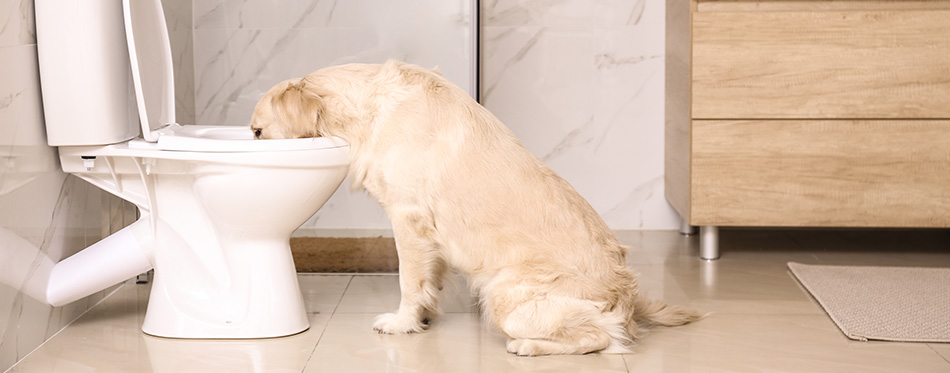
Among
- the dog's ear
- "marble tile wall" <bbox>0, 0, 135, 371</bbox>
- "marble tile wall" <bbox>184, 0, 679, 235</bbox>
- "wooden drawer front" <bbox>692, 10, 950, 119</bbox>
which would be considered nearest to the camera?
"marble tile wall" <bbox>0, 0, 135, 371</bbox>

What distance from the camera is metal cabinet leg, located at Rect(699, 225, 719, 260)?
10.2 ft

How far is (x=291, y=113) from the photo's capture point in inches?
83.1

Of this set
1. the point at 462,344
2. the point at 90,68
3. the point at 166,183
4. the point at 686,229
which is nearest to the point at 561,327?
the point at 462,344

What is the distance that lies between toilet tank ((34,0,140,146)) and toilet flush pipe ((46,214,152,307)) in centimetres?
26

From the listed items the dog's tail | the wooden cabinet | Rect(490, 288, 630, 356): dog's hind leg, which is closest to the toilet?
Rect(490, 288, 630, 356): dog's hind leg

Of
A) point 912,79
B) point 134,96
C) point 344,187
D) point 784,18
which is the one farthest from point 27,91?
point 912,79

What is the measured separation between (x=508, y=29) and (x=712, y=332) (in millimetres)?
1637

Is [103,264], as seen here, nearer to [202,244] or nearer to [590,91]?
[202,244]

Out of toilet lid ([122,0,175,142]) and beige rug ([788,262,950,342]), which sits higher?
toilet lid ([122,0,175,142])

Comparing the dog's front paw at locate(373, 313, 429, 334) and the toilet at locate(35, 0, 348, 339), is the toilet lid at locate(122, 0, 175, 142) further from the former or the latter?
the dog's front paw at locate(373, 313, 429, 334)

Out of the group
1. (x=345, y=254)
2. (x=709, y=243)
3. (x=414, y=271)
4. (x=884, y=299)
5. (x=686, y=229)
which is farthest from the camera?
(x=686, y=229)

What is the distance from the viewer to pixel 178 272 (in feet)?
7.27

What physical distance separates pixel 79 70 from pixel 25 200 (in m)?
0.33

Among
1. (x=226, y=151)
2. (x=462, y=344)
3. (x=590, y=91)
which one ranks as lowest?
(x=462, y=344)
